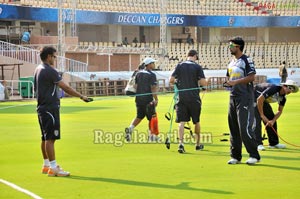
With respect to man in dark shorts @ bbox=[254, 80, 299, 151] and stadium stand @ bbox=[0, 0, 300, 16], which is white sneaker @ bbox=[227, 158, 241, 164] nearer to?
man in dark shorts @ bbox=[254, 80, 299, 151]

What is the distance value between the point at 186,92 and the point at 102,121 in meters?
8.94

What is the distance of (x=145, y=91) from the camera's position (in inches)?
664

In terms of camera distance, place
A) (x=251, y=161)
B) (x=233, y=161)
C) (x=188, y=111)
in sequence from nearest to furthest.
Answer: (x=251, y=161) → (x=233, y=161) → (x=188, y=111)

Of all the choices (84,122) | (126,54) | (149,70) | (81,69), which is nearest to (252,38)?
(126,54)

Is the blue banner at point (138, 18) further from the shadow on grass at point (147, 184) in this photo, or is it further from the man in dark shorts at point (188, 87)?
the shadow on grass at point (147, 184)

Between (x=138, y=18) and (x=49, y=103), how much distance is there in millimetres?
A: 53329

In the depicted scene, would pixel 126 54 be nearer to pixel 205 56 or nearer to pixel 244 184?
pixel 205 56

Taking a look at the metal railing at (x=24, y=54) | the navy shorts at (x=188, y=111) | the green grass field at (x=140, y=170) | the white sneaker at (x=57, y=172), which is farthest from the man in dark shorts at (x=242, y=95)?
the metal railing at (x=24, y=54)

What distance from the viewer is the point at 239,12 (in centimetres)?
7012

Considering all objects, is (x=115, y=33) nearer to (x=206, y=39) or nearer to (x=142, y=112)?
(x=206, y=39)

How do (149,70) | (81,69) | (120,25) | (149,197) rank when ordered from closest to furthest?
(149,197)
(149,70)
(81,69)
(120,25)

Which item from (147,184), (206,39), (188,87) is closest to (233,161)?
(147,184)

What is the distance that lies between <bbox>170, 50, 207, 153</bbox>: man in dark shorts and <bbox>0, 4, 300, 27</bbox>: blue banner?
39.8 m

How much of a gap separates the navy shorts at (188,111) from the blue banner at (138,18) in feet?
131
